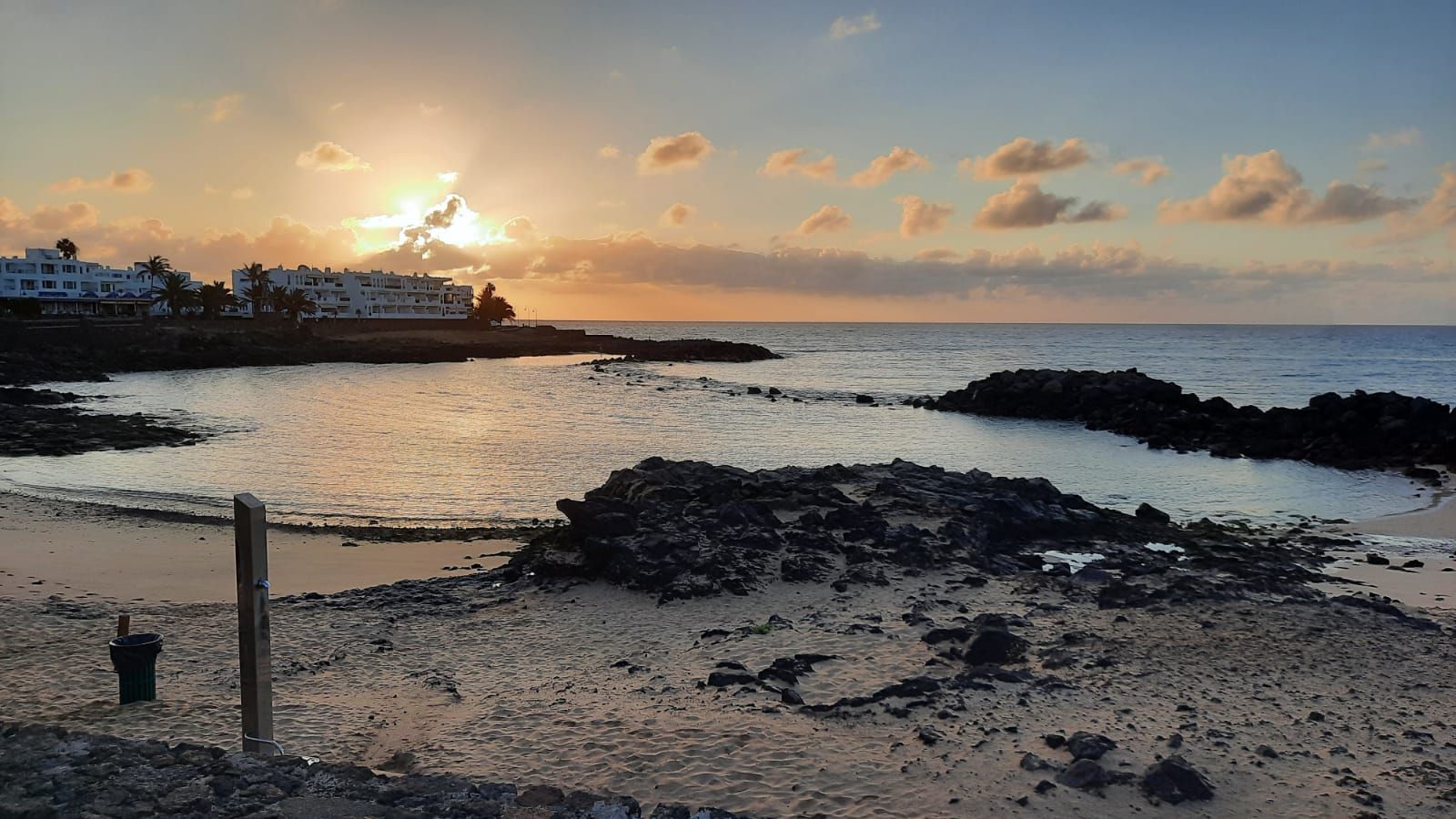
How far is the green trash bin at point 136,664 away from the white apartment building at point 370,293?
139386 millimetres

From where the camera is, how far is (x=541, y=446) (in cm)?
3362

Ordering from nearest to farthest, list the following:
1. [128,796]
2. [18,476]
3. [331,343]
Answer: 1. [128,796]
2. [18,476]
3. [331,343]

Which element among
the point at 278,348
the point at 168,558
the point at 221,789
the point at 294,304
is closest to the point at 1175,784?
the point at 221,789

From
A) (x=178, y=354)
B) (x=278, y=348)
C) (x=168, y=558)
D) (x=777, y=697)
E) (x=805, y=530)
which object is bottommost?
(x=168, y=558)

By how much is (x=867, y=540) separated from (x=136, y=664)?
36.4 feet

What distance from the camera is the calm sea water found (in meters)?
23.8

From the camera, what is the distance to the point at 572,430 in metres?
38.8

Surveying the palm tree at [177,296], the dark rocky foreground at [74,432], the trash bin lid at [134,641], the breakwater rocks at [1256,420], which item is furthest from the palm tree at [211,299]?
the trash bin lid at [134,641]

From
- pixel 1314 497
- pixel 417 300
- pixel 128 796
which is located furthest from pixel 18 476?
pixel 417 300

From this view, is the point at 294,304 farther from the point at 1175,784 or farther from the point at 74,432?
the point at 1175,784

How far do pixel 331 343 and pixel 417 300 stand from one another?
6370cm

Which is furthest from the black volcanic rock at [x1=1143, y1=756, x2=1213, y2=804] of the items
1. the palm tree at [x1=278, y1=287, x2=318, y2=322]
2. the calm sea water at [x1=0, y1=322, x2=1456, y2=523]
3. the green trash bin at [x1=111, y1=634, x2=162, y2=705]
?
the palm tree at [x1=278, y1=287, x2=318, y2=322]

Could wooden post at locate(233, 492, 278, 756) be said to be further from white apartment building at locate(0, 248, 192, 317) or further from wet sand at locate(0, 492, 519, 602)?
white apartment building at locate(0, 248, 192, 317)

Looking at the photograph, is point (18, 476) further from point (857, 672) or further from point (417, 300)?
point (417, 300)
